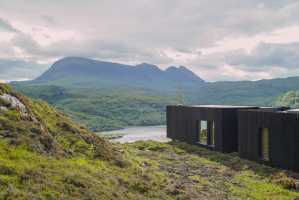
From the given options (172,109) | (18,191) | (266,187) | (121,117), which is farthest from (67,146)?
(121,117)

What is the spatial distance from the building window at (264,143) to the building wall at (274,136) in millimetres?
197

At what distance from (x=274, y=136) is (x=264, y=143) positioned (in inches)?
73.5

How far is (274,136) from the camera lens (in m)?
22.6

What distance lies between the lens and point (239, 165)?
78.2 feet

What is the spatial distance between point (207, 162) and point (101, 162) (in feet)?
34.6

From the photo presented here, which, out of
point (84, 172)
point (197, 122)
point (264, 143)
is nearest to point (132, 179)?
point (84, 172)

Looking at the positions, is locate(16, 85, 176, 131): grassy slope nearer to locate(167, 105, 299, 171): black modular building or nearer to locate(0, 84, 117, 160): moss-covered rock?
locate(167, 105, 299, 171): black modular building

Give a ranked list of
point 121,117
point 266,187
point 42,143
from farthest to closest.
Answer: point 121,117 → point 266,187 → point 42,143

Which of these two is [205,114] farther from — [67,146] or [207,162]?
[67,146]

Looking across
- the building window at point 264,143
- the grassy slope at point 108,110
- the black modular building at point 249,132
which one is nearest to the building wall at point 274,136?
the black modular building at point 249,132

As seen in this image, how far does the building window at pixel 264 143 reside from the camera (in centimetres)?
2389

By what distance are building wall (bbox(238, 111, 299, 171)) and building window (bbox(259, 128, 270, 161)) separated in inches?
7.8

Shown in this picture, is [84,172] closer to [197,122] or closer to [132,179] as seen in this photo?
[132,179]

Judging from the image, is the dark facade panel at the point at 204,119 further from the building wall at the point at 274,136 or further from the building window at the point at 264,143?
the building window at the point at 264,143
